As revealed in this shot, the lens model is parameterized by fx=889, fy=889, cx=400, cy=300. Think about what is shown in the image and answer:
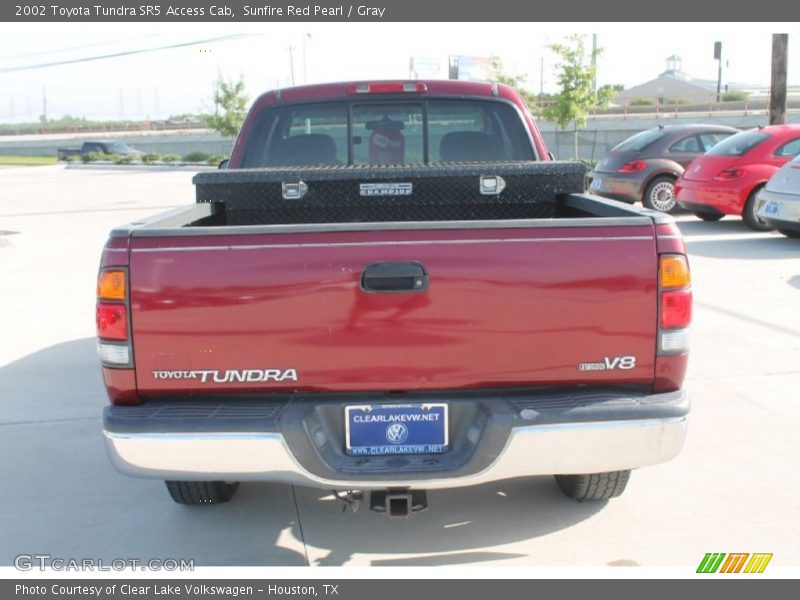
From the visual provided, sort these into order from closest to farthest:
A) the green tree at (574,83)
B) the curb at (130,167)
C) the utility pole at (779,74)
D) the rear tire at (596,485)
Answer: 1. the rear tire at (596,485)
2. the utility pole at (779,74)
3. the green tree at (574,83)
4. the curb at (130,167)

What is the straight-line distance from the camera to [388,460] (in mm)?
3303

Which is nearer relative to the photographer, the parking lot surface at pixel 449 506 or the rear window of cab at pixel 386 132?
the parking lot surface at pixel 449 506

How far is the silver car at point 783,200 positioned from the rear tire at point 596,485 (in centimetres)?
843

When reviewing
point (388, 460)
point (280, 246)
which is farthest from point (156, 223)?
point (388, 460)

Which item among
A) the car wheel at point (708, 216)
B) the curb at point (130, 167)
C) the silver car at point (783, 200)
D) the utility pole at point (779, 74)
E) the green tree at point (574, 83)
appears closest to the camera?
the silver car at point (783, 200)

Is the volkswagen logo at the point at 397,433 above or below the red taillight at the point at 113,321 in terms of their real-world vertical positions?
below

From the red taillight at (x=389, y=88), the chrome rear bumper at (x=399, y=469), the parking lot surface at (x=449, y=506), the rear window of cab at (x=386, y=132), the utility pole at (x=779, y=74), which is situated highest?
the utility pole at (x=779, y=74)

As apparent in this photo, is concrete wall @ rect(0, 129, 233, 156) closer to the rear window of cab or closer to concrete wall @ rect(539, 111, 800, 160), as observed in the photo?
concrete wall @ rect(539, 111, 800, 160)

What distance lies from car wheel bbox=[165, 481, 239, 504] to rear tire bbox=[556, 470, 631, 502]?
163 centimetres

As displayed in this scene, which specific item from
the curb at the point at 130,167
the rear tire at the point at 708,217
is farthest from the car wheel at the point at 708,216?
the curb at the point at 130,167

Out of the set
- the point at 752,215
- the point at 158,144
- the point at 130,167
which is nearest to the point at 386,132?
the point at 752,215

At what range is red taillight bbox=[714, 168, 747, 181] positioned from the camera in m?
12.9

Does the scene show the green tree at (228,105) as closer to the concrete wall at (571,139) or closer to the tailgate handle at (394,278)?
the concrete wall at (571,139)

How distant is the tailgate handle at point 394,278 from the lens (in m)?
3.19
